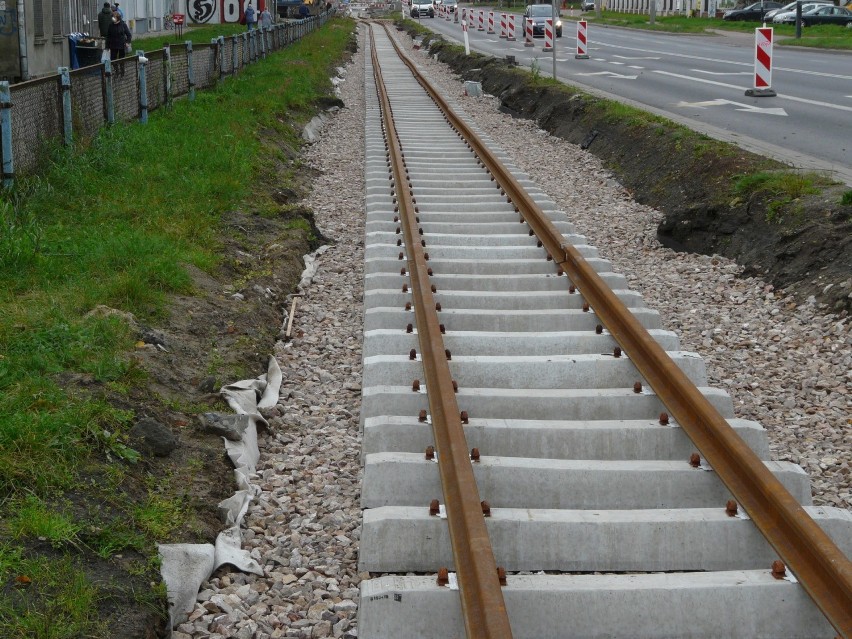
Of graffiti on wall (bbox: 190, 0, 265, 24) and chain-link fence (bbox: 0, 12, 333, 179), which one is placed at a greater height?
graffiti on wall (bbox: 190, 0, 265, 24)

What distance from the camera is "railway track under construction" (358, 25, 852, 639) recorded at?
4.01 metres

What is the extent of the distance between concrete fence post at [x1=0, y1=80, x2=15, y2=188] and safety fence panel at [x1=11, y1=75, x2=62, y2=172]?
10.3 inches

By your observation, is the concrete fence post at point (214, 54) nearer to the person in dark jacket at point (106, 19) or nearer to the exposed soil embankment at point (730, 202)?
the person in dark jacket at point (106, 19)

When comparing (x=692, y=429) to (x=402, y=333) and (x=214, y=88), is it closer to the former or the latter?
(x=402, y=333)

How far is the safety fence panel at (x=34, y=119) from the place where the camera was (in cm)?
1030

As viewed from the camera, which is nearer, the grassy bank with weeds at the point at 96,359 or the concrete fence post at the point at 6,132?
the grassy bank with weeds at the point at 96,359

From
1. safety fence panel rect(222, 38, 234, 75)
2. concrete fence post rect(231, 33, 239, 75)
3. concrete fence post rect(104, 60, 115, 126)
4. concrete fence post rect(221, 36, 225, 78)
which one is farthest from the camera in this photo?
concrete fence post rect(231, 33, 239, 75)

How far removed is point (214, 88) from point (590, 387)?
16.8 m

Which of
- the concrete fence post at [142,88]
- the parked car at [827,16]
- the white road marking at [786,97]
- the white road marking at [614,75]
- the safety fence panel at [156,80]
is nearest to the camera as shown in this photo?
the concrete fence post at [142,88]

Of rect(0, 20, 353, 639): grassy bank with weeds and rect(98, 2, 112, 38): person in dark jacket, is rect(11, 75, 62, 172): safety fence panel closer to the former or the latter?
rect(0, 20, 353, 639): grassy bank with weeds

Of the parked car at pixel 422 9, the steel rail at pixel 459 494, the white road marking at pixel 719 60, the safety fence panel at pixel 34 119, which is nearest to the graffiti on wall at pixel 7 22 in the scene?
the safety fence panel at pixel 34 119

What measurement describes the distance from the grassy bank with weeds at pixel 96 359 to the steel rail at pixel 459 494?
1.12m

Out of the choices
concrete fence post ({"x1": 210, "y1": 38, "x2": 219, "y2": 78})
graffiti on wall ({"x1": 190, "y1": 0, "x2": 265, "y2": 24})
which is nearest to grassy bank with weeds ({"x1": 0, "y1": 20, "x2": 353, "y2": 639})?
concrete fence post ({"x1": 210, "y1": 38, "x2": 219, "y2": 78})

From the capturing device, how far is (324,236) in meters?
10.9
